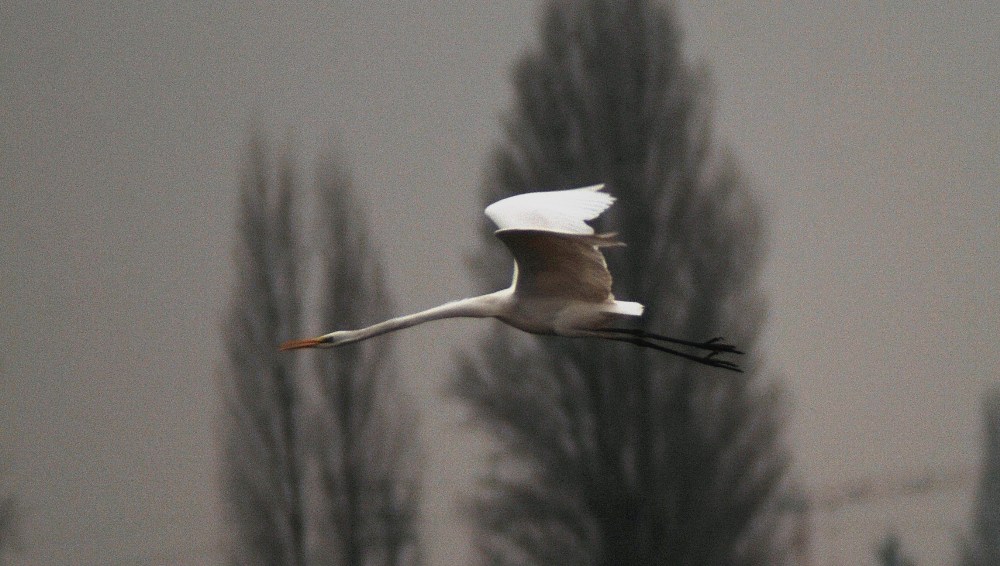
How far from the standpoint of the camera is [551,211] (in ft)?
15.5

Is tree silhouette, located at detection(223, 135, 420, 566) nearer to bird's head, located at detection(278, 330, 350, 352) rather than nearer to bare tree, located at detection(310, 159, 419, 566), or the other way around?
bare tree, located at detection(310, 159, 419, 566)

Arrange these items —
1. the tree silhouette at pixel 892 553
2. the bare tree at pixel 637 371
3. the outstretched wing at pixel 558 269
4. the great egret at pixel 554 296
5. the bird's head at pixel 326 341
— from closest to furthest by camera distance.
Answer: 1. the outstretched wing at pixel 558 269
2. the great egret at pixel 554 296
3. the bird's head at pixel 326 341
4. the bare tree at pixel 637 371
5. the tree silhouette at pixel 892 553

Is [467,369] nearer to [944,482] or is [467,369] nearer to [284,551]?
[284,551]

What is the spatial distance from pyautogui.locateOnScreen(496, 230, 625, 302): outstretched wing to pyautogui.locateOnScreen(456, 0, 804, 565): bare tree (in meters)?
4.68

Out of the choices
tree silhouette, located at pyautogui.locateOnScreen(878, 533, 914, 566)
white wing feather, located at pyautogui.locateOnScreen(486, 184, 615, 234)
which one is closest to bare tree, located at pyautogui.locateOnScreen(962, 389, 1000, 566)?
tree silhouette, located at pyautogui.locateOnScreen(878, 533, 914, 566)

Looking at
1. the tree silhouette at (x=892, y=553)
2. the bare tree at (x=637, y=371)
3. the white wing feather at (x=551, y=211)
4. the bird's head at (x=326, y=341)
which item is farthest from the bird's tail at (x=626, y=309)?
the tree silhouette at (x=892, y=553)

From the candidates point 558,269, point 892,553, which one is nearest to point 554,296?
point 558,269

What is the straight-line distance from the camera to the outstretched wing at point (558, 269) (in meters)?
4.50

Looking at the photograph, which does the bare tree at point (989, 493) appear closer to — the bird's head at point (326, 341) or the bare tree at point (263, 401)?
the bare tree at point (263, 401)

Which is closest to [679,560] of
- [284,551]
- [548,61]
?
[284,551]

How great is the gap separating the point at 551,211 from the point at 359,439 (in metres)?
5.25

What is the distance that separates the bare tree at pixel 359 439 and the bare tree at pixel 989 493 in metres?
3.77

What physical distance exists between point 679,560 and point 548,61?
3.13 meters

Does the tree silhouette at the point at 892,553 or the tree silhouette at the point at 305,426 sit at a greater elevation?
the tree silhouette at the point at 305,426
